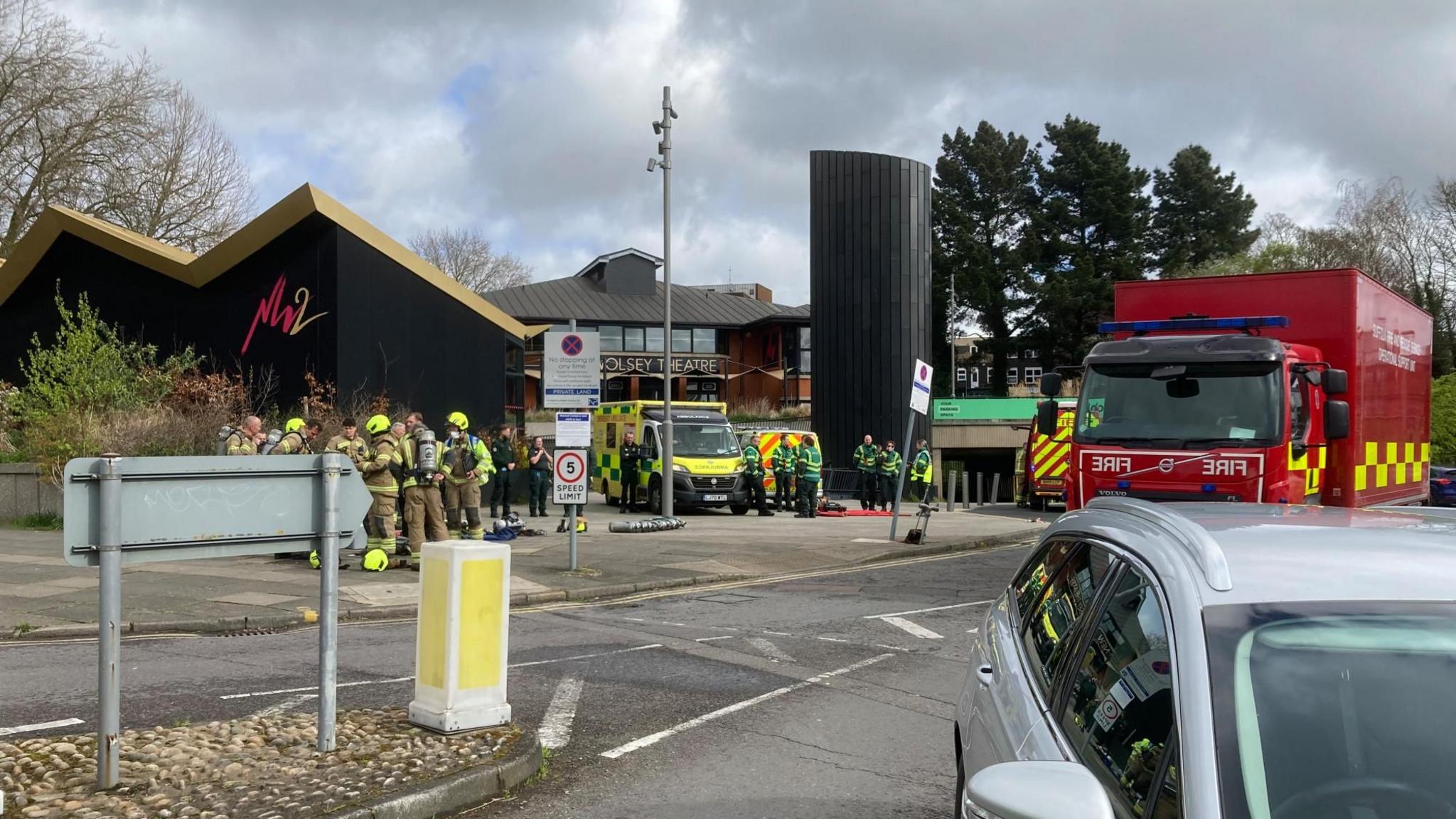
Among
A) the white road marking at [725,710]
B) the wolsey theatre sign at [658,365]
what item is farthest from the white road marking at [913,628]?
the wolsey theatre sign at [658,365]

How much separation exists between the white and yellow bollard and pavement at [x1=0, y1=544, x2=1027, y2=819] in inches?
19.5

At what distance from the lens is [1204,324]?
468 inches

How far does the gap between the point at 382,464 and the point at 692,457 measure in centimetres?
1249

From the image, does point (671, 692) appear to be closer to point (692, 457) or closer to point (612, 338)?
point (692, 457)

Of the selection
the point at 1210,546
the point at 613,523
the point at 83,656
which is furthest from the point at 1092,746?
the point at 613,523

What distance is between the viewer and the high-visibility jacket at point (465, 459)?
1466 centimetres

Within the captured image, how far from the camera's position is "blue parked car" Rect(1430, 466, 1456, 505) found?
3000 cm

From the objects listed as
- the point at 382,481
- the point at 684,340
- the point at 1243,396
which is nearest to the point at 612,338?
the point at 684,340

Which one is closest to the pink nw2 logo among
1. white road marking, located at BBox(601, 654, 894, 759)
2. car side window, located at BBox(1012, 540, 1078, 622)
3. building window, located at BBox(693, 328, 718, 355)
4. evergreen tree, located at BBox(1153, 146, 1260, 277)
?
white road marking, located at BBox(601, 654, 894, 759)

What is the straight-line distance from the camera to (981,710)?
377 centimetres

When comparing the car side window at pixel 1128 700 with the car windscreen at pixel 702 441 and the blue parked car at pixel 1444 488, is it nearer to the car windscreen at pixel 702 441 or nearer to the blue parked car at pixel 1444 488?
the car windscreen at pixel 702 441

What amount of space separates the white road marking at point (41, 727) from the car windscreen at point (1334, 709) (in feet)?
20.4

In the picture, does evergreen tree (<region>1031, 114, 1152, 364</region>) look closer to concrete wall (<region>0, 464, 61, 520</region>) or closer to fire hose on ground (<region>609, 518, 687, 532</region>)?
fire hose on ground (<region>609, 518, 687, 532</region>)

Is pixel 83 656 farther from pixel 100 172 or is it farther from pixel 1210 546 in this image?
pixel 100 172
